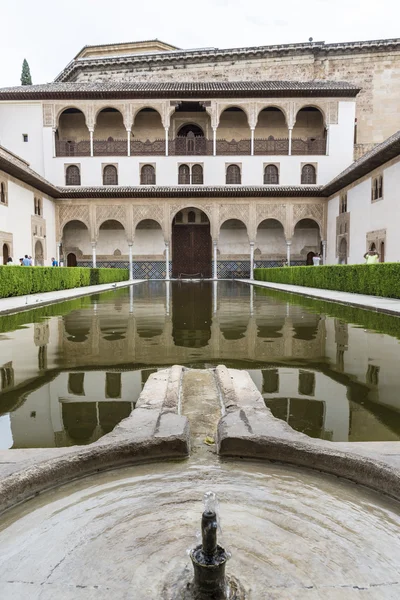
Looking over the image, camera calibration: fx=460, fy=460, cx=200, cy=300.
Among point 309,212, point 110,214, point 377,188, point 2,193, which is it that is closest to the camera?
point 377,188

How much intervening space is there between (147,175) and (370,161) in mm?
14536

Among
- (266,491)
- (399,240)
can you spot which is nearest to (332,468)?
(266,491)

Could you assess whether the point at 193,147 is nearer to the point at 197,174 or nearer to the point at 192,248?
the point at 197,174

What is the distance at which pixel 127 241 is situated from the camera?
2984 cm

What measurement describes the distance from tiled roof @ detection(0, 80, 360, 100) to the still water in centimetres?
2417

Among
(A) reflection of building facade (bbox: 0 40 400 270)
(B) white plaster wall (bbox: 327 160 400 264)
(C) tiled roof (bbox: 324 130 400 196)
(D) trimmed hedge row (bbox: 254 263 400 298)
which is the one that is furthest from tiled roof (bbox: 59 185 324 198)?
(D) trimmed hedge row (bbox: 254 263 400 298)

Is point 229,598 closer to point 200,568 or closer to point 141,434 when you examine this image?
point 200,568

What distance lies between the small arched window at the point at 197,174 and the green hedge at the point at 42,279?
10262mm

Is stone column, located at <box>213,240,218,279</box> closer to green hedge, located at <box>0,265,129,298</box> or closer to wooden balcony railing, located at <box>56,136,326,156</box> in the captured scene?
wooden balcony railing, located at <box>56,136,326,156</box>

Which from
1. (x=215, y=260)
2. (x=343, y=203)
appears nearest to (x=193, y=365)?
(x=343, y=203)

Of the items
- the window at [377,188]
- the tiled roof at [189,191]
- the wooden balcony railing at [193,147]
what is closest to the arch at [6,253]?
the tiled roof at [189,191]

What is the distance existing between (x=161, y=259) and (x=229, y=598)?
1202 inches

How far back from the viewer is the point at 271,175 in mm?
29688

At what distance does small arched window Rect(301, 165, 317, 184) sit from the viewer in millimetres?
29422
